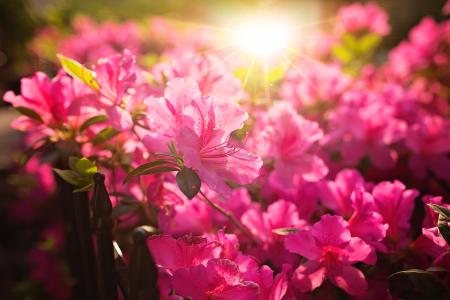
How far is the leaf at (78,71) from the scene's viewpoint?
1036mm

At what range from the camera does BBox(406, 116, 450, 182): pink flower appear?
151 cm

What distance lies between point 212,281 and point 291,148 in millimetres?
484

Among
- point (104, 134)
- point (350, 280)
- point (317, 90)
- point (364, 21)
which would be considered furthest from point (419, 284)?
point (364, 21)

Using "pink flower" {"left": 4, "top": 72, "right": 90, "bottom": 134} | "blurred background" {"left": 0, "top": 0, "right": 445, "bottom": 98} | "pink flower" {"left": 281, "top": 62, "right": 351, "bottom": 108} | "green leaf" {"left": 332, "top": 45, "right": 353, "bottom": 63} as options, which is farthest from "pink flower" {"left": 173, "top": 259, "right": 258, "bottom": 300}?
"blurred background" {"left": 0, "top": 0, "right": 445, "bottom": 98}

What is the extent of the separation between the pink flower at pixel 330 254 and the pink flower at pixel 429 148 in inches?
26.8

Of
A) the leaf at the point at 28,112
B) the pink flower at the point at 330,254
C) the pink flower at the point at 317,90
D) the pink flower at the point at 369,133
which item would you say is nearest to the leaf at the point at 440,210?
the pink flower at the point at 330,254

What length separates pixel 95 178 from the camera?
887 millimetres

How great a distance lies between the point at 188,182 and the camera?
858 mm

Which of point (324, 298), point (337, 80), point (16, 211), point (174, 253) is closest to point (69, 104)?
point (174, 253)

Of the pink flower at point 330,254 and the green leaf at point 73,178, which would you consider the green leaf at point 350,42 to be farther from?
the green leaf at point 73,178

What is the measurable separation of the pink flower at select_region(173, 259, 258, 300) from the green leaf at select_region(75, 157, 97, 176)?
27cm

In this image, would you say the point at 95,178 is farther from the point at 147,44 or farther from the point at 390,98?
the point at 147,44

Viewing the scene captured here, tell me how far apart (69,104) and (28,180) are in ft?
4.52

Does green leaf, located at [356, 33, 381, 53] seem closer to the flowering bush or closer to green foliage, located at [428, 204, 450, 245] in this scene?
the flowering bush
